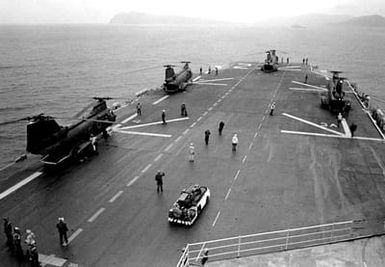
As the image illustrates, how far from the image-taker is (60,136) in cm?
3022

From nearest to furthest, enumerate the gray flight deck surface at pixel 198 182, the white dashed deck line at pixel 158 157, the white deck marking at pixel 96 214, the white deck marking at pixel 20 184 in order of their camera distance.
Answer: the gray flight deck surface at pixel 198 182
the white deck marking at pixel 96 214
the white deck marking at pixel 20 184
the white dashed deck line at pixel 158 157

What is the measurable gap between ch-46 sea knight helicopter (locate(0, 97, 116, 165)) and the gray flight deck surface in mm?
1332

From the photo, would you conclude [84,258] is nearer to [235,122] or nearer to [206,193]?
[206,193]

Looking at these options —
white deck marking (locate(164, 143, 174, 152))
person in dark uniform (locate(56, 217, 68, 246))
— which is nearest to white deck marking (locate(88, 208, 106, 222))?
person in dark uniform (locate(56, 217, 68, 246))

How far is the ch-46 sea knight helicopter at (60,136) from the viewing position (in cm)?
2850

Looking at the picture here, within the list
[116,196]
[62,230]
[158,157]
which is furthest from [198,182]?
[62,230]

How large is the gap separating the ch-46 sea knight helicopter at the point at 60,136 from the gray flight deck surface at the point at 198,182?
1.33 metres

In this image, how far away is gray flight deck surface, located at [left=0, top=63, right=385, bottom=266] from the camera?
69.1 feet

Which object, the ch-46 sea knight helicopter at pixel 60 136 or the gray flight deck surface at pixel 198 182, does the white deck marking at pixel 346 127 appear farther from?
the ch-46 sea knight helicopter at pixel 60 136

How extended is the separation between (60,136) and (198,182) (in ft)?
40.7

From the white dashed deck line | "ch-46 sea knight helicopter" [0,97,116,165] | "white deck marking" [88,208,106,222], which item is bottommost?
"white deck marking" [88,208,106,222]

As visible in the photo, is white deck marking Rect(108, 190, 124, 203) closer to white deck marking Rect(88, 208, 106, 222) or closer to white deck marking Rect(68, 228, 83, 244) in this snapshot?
white deck marking Rect(88, 208, 106, 222)

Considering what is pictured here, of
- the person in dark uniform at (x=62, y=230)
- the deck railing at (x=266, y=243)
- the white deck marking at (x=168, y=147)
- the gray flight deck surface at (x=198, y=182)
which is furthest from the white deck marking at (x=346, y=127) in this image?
the person in dark uniform at (x=62, y=230)

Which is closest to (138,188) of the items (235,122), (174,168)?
(174,168)
